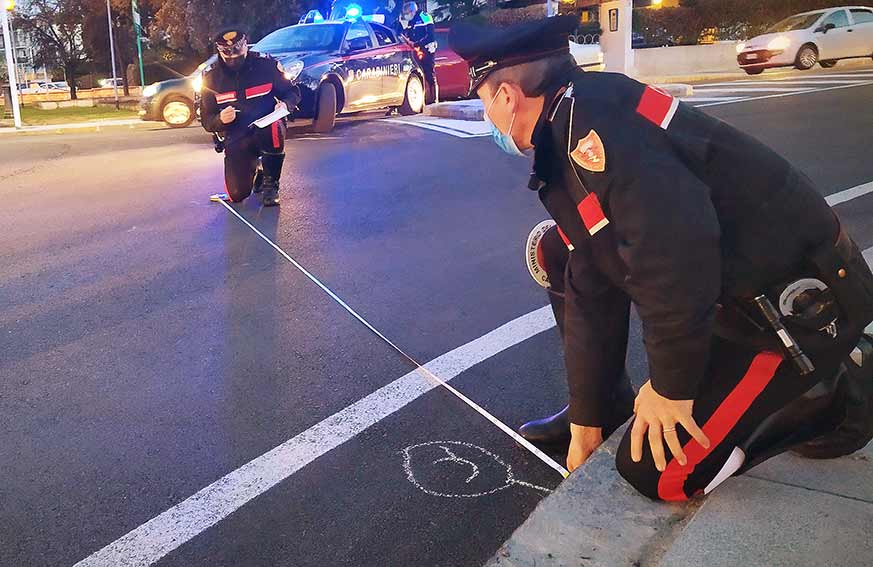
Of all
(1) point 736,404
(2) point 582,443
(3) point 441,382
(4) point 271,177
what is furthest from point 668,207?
(4) point 271,177

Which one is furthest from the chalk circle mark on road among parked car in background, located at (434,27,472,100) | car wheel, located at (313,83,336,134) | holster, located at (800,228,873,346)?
A: parked car in background, located at (434,27,472,100)

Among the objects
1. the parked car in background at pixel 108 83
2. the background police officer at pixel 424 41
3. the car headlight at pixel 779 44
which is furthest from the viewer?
the parked car in background at pixel 108 83

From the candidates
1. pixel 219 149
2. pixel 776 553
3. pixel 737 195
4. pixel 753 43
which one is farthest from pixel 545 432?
pixel 753 43

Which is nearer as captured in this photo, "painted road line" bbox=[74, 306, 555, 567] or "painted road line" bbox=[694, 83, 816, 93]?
"painted road line" bbox=[74, 306, 555, 567]

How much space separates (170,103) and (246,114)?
772 cm

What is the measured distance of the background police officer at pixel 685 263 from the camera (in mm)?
2020

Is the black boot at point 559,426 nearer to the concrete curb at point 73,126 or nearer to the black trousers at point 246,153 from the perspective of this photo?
the black trousers at point 246,153

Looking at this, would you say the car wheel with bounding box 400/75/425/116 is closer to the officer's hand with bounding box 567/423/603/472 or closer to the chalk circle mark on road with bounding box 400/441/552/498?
the chalk circle mark on road with bounding box 400/441/552/498

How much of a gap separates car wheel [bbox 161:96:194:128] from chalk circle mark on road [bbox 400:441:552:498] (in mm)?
12747

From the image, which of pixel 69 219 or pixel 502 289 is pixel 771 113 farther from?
pixel 69 219

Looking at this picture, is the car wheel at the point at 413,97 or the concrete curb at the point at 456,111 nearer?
the concrete curb at the point at 456,111

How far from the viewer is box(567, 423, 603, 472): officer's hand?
2.78 meters

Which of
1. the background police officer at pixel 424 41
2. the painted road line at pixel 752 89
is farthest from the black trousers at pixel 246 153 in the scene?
the painted road line at pixel 752 89

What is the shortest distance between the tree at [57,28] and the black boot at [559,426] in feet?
123
